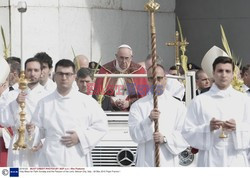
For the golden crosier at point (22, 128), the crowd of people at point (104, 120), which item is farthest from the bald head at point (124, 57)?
the golden crosier at point (22, 128)

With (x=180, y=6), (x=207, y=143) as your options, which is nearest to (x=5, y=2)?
(x=180, y=6)

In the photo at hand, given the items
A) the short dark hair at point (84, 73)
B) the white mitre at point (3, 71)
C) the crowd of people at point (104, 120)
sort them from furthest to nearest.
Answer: the short dark hair at point (84, 73), the white mitre at point (3, 71), the crowd of people at point (104, 120)

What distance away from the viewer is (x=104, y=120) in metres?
13.3

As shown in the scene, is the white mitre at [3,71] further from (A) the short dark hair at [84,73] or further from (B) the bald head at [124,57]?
(B) the bald head at [124,57]

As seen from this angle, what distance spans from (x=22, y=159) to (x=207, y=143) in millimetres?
2322

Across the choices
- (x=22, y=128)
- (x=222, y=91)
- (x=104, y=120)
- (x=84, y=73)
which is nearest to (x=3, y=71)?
(x=84, y=73)

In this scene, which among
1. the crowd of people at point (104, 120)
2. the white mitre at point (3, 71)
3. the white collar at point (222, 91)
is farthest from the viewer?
the white mitre at point (3, 71)

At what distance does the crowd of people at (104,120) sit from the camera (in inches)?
502

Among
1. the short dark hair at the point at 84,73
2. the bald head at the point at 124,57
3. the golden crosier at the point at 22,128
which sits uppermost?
the bald head at the point at 124,57

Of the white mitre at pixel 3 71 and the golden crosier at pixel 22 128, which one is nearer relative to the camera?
the golden crosier at pixel 22 128

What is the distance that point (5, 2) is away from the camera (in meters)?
21.5

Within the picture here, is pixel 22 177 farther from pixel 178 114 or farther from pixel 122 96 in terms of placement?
pixel 122 96

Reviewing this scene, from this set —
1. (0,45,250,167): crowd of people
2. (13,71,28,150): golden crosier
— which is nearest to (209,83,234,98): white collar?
(0,45,250,167): crowd of people

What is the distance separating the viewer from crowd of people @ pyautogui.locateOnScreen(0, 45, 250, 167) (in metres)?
12.8
